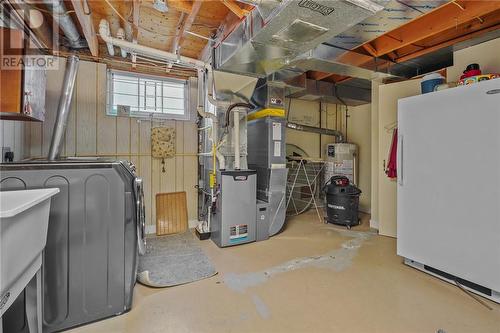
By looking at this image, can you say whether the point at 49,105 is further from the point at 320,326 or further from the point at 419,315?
the point at 419,315

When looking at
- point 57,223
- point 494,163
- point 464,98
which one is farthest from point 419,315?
point 57,223

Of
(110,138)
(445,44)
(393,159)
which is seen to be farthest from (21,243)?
(445,44)

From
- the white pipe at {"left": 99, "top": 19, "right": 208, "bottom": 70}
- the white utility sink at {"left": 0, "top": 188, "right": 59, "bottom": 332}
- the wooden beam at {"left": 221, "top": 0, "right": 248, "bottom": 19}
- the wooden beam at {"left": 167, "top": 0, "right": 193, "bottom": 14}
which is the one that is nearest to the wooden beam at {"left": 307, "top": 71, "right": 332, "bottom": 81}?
the white pipe at {"left": 99, "top": 19, "right": 208, "bottom": 70}

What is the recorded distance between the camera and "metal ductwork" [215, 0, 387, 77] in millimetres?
1784

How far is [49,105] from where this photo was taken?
3.04m

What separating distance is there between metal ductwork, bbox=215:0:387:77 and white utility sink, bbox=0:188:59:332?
6.66 feet

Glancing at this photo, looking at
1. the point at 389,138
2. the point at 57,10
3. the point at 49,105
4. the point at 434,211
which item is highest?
the point at 57,10

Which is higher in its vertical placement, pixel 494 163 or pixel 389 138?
pixel 389 138

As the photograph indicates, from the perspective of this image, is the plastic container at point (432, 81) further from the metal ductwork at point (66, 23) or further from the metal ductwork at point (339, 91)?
the metal ductwork at point (66, 23)

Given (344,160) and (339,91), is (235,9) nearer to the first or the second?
(339,91)

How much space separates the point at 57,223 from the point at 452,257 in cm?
323

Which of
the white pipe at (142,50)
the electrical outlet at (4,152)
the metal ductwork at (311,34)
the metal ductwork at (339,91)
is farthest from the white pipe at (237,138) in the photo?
the electrical outlet at (4,152)

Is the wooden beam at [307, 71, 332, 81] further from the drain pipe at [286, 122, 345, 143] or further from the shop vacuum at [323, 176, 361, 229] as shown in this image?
the shop vacuum at [323, 176, 361, 229]

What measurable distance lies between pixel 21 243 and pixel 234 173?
227 centimetres
